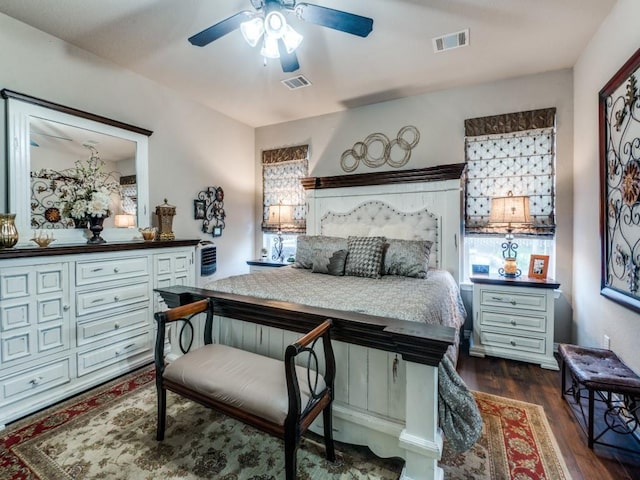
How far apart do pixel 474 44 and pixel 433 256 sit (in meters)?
2.01

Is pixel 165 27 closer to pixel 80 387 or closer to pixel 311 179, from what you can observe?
pixel 311 179

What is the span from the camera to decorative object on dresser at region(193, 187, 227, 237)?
150 inches

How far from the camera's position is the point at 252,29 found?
6.07 ft

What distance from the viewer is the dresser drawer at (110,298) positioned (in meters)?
2.36

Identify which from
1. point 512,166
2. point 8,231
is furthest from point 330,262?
point 8,231

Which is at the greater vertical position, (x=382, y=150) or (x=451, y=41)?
(x=451, y=41)

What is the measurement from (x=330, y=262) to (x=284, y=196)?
193 cm

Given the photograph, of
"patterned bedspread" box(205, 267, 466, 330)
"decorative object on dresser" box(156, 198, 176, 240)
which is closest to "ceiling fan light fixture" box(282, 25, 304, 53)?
"patterned bedspread" box(205, 267, 466, 330)

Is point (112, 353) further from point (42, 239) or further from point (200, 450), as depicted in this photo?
point (200, 450)

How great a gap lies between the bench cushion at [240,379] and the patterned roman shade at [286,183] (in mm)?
2641

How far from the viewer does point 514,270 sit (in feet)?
9.84

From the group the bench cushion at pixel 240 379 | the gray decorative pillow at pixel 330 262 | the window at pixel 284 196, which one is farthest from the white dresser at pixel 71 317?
the window at pixel 284 196

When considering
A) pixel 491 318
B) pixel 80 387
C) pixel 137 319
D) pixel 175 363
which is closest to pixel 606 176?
pixel 491 318

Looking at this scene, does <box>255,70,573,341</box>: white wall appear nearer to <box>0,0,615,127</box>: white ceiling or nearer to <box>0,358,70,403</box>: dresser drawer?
<box>0,0,615,127</box>: white ceiling
